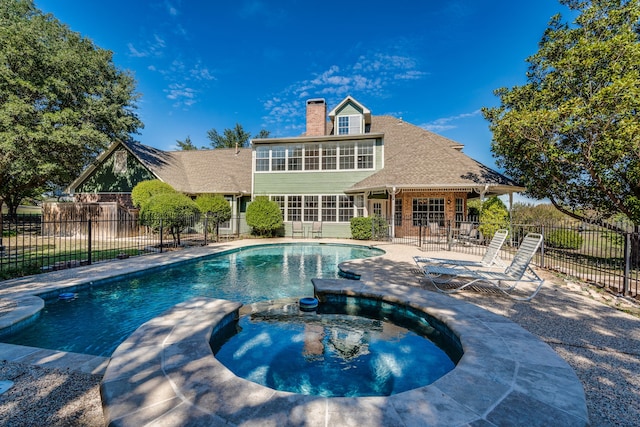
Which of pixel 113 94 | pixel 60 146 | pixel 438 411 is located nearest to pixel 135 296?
pixel 438 411

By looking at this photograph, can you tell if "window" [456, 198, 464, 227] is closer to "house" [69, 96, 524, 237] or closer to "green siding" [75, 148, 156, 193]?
"house" [69, 96, 524, 237]

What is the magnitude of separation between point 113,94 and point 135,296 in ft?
73.5

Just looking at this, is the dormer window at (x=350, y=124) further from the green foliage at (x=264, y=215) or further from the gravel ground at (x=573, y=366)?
the gravel ground at (x=573, y=366)

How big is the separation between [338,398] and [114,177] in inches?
886

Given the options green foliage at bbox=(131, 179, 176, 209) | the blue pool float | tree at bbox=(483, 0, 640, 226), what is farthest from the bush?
green foliage at bbox=(131, 179, 176, 209)

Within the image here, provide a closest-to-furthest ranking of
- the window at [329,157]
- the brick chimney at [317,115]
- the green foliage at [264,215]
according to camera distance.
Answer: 1. the green foliage at [264,215]
2. the window at [329,157]
3. the brick chimney at [317,115]

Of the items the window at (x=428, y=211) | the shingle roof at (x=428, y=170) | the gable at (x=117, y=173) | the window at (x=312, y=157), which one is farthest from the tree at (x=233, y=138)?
the window at (x=428, y=211)

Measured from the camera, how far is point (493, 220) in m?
13.4

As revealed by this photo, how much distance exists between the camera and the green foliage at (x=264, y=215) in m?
17.0

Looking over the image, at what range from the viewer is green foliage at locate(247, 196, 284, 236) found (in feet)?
55.8

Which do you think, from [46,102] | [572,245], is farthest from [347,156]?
[46,102]

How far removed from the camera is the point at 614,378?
285cm

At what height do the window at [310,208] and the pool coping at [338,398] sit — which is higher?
the window at [310,208]

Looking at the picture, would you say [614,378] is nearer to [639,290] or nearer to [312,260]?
[639,290]
